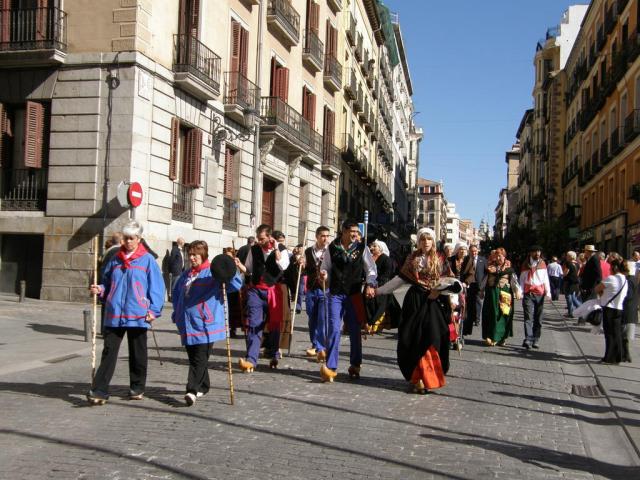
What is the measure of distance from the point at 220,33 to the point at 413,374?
53.5ft

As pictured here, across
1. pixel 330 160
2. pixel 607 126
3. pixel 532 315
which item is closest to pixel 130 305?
pixel 532 315

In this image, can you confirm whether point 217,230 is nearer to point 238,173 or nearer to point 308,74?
point 238,173

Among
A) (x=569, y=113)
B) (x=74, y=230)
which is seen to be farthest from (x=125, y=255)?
(x=569, y=113)

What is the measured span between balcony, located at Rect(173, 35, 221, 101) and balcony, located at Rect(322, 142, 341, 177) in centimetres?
1310

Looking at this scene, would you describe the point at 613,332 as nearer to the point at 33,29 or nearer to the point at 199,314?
the point at 199,314

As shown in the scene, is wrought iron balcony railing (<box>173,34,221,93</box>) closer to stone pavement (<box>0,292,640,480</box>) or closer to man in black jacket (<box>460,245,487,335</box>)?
man in black jacket (<box>460,245,487,335</box>)

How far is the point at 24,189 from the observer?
61.0ft

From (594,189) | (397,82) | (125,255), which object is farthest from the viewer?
(397,82)

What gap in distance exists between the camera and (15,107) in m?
18.9

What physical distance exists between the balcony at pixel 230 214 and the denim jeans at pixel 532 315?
12.0 m

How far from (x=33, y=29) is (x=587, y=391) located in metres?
15.0

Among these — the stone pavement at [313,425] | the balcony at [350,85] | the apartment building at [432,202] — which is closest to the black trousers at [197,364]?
the stone pavement at [313,425]

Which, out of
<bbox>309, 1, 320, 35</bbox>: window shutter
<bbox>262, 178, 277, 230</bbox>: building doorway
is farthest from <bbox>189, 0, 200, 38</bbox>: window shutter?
<bbox>309, 1, 320, 35</bbox>: window shutter

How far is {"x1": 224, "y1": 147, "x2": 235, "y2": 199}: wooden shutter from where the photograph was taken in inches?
907
